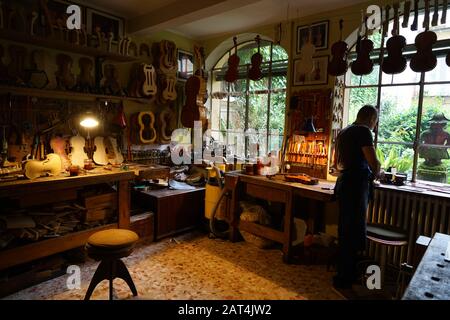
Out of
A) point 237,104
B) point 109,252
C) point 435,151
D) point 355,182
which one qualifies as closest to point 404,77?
point 435,151

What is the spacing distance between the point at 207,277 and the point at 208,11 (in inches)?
109

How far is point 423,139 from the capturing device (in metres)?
3.25

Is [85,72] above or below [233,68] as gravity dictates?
below

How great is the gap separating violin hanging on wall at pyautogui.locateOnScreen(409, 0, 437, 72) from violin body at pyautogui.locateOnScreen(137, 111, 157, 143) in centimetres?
323

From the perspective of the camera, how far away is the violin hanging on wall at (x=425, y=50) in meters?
2.70

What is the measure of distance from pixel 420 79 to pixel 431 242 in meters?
1.98

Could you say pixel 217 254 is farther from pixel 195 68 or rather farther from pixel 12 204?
pixel 195 68

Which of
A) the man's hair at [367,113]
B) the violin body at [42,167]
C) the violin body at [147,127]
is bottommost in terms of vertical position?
the violin body at [42,167]

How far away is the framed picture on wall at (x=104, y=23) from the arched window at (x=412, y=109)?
2.95m

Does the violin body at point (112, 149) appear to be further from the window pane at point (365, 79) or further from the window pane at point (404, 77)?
the window pane at point (404, 77)

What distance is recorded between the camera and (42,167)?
9.68 ft

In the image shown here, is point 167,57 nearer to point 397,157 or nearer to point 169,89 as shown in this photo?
point 169,89

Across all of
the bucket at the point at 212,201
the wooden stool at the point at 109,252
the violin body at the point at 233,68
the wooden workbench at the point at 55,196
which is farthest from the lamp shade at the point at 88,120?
the violin body at the point at 233,68

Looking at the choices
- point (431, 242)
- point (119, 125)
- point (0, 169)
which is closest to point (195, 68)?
point (119, 125)
